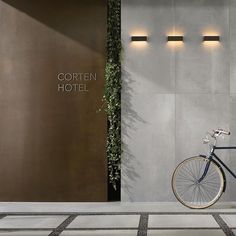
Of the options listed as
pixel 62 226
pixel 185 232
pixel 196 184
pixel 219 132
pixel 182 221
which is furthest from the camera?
pixel 196 184

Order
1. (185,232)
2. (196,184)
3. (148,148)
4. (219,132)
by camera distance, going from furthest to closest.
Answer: (148,148) < (196,184) < (219,132) < (185,232)

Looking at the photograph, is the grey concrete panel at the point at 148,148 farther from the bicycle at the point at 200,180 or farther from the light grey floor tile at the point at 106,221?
the light grey floor tile at the point at 106,221

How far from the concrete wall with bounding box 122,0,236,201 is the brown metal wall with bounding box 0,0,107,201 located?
0.41 meters

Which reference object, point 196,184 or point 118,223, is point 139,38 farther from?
point 118,223

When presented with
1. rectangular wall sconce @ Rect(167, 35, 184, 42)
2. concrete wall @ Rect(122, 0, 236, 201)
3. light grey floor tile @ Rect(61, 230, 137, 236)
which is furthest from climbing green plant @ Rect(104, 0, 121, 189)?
light grey floor tile @ Rect(61, 230, 137, 236)

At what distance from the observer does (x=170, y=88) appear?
7.00 meters

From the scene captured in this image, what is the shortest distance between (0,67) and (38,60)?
542 millimetres

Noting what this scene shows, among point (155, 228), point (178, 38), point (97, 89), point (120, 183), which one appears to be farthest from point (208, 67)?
point (155, 228)

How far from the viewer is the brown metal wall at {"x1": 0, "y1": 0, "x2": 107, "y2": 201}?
6.98 metres

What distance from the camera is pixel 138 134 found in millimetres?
6984

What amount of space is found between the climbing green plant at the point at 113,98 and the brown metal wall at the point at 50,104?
0.32 ft

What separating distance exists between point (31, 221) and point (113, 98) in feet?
7.50

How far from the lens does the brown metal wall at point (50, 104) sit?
698 cm

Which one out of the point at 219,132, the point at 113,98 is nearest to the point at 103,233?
the point at 219,132
